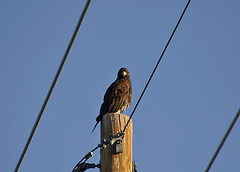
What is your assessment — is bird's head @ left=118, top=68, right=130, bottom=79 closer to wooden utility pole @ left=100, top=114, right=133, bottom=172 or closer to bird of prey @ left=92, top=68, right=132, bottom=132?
bird of prey @ left=92, top=68, right=132, bottom=132

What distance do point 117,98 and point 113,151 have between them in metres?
3.83

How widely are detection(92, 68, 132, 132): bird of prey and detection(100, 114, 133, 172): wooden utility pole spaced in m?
2.95

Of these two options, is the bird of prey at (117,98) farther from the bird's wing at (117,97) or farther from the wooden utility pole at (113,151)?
the wooden utility pole at (113,151)

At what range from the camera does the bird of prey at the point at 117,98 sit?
29.1ft

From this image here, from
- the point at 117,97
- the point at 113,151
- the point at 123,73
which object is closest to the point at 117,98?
the point at 117,97

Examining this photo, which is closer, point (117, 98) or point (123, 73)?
point (117, 98)

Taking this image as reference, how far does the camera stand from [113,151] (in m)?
5.48

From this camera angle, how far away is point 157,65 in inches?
204

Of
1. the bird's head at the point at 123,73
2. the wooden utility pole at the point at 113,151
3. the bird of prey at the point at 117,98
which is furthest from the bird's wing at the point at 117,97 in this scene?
the wooden utility pole at the point at 113,151

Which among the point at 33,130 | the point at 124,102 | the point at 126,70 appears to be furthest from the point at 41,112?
the point at 126,70

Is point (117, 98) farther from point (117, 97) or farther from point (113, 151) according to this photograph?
point (113, 151)

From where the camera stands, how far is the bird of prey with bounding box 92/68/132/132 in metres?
8.88

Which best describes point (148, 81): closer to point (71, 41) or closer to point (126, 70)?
point (71, 41)

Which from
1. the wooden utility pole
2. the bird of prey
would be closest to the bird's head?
the bird of prey
